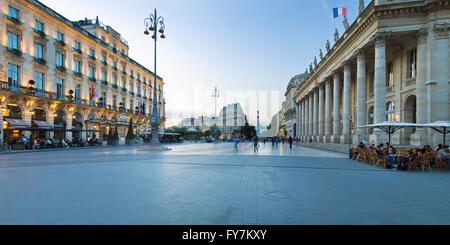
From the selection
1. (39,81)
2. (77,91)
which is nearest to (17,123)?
(39,81)

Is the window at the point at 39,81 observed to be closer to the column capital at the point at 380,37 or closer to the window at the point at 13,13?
the window at the point at 13,13

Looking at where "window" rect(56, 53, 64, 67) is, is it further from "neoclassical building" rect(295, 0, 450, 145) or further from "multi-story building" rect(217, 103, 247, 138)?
"multi-story building" rect(217, 103, 247, 138)

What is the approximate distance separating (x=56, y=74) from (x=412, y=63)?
144ft

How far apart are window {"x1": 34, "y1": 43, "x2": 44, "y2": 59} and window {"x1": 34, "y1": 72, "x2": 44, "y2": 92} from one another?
235 centimetres

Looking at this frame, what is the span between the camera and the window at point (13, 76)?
27234 millimetres

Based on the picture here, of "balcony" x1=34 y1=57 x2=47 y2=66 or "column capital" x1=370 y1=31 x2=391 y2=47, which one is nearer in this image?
"column capital" x1=370 y1=31 x2=391 y2=47

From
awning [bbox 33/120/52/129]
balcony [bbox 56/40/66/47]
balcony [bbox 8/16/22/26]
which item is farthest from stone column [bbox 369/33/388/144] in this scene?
balcony [bbox 56/40/66/47]

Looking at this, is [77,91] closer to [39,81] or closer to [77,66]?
[77,66]

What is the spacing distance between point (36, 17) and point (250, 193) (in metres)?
38.4

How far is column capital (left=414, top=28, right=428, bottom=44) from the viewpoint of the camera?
1898 centimetres

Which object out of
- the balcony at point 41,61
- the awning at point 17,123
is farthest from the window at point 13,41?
the awning at point 17,123

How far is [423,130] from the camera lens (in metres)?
18.6

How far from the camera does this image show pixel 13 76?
27719mm
